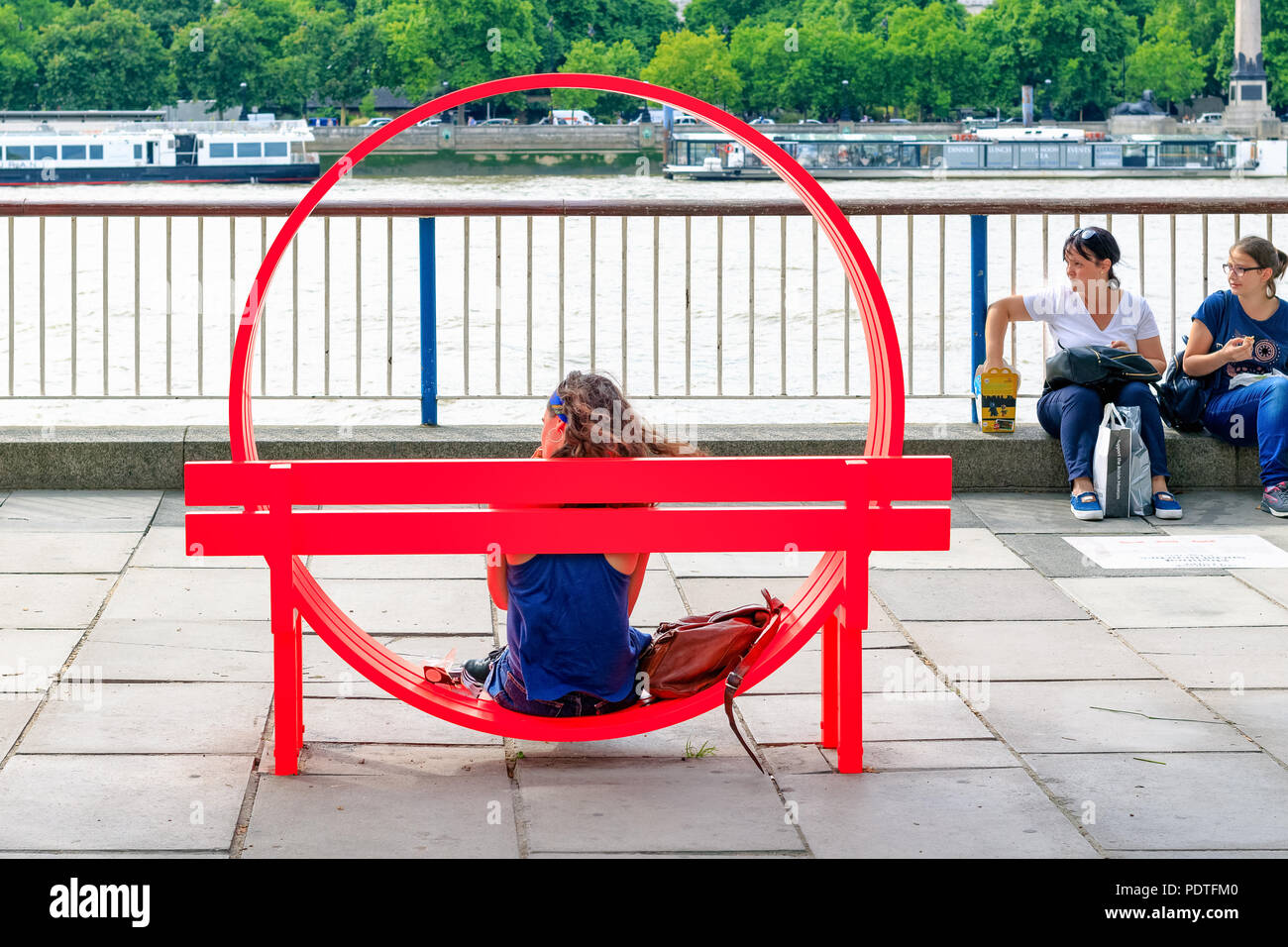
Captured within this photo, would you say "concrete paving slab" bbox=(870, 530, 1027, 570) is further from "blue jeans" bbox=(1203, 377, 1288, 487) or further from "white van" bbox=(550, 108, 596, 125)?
"white van" bbox=(550, 108, 596, 125)

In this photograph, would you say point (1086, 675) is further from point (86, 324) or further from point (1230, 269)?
point (86, 324)

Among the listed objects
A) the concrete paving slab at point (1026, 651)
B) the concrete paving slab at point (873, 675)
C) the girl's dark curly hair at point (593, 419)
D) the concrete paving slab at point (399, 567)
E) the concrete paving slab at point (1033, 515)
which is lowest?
the concrete paving slab at point (873, 675)

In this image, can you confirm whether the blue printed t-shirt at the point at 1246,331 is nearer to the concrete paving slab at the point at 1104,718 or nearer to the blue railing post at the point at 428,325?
the concrete paving slab at the point at 1104,718

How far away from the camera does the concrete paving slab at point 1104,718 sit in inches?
158

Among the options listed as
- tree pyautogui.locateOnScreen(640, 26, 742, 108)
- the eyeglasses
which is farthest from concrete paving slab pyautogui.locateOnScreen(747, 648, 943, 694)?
tree pyautogui.locateOnScreen(640, 26, 742, 108)

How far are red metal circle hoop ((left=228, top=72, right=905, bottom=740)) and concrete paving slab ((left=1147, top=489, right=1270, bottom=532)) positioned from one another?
3006 millimetres

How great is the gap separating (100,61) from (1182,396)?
98.8m

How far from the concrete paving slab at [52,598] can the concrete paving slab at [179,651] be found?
16cm

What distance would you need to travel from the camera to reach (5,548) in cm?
597

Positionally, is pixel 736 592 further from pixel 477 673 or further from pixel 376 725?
pixel 376 725

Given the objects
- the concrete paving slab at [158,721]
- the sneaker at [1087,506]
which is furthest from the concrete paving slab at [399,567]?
the sneaker at [1087,506]

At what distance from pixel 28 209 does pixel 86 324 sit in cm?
1700

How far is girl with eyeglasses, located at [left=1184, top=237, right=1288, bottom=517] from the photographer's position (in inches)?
268

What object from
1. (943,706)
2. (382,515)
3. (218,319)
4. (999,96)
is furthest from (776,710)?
(999,96)
